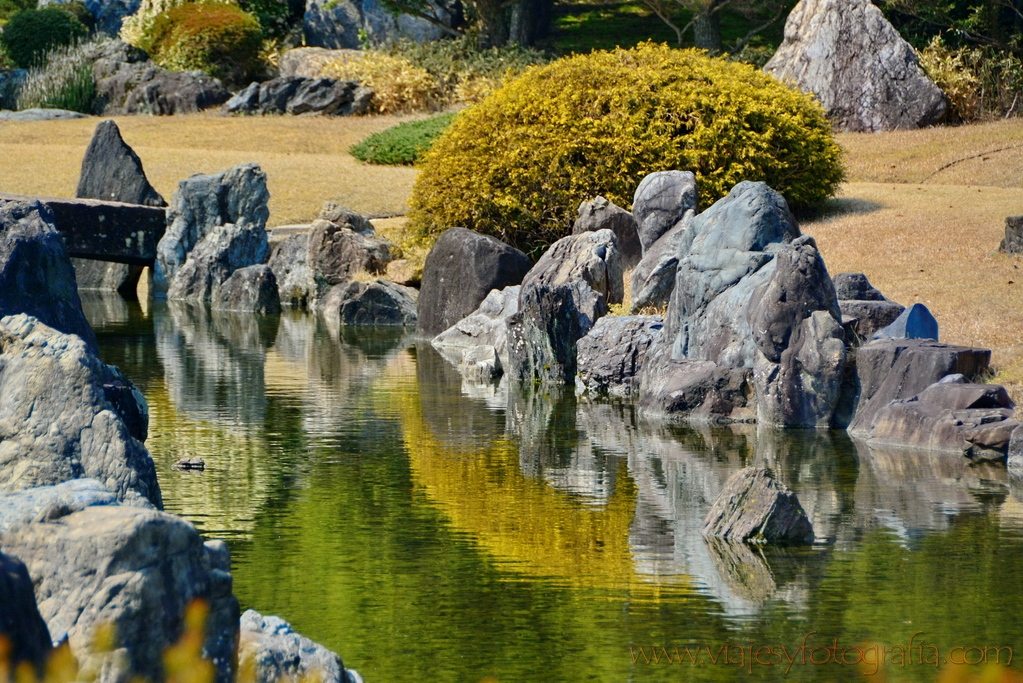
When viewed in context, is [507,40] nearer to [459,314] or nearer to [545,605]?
[459,314]

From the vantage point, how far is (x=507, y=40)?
36219 mm

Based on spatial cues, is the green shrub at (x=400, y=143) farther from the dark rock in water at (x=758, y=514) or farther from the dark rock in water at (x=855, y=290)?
the dark rock in water at (x=758, y=514)

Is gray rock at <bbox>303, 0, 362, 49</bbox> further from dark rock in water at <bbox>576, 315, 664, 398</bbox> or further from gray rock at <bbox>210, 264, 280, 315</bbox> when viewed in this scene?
dark rock in water at <bbox>576, 315, 664, 398</bbox>

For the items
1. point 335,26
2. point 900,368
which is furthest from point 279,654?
point 335,26

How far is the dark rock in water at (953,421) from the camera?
696cm


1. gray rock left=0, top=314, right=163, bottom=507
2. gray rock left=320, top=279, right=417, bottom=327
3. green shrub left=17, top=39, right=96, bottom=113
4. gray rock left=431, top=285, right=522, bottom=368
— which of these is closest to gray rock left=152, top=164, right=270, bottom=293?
gray rock left=320, top=279, right=417, bottom=327

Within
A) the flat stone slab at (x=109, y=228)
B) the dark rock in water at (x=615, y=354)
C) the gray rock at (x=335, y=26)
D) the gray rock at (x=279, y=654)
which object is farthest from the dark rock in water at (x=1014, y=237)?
the gray rock at (x=335, y=26)

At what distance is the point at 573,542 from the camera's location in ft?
17.5

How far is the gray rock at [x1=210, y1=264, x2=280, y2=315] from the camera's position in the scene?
16594 millimetres

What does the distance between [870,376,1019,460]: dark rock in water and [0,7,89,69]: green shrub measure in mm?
34738

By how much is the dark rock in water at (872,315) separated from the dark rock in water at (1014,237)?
3963mm

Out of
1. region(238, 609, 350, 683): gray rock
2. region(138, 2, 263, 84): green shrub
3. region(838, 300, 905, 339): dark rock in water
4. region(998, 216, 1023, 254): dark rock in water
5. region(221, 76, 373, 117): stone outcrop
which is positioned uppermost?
region(138, 2, 263, 84): green shrub

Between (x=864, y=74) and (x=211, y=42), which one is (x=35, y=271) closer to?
(x=864, y=74)

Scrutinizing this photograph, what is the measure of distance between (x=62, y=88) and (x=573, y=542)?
32213 millimetres
